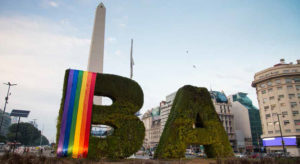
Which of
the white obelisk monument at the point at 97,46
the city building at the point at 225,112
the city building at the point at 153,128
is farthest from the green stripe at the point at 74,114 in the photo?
the city building at the point at 153,128

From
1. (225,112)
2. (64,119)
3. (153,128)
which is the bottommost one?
(64,119)

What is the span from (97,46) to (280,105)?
150 feet

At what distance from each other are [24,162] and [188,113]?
1113 centimetres

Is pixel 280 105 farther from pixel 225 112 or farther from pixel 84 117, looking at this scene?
pixel 84 117

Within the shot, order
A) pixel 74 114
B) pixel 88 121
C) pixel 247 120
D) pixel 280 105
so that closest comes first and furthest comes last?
pixel 88 121, pixel 74 114, pixel 280 105, pixel 247 120

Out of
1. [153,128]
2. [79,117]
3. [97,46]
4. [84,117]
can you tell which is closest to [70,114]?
[79,117]

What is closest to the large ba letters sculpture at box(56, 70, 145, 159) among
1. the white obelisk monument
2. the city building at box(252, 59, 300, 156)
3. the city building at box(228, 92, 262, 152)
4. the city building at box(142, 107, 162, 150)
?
the white obelisk monument

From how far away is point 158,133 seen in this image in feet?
345

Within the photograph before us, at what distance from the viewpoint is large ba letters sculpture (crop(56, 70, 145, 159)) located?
13.5m

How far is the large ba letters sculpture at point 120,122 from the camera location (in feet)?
44.7

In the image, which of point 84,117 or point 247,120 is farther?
point 247,120

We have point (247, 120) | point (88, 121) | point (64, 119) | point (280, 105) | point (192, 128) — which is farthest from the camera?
point (247, 120)

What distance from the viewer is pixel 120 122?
1448 cm

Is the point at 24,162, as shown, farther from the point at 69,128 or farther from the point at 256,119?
the point at 256,119
